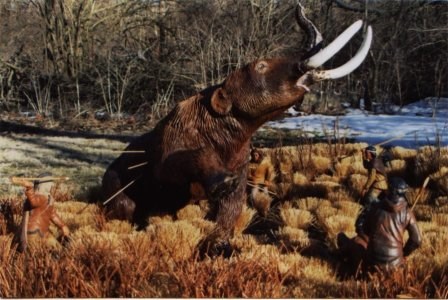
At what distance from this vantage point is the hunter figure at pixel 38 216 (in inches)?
71.6

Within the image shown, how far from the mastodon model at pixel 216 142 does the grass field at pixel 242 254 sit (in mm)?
115

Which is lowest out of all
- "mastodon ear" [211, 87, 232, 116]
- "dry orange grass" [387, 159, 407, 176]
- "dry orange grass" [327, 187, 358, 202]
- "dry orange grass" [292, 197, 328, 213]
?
"dry orange grass" [292, 197, 328, 213]

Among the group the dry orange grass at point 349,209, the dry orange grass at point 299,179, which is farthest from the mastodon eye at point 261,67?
the dry orange grass at point 299,179

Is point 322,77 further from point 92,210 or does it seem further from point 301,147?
point 301,147

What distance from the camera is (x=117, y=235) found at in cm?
195

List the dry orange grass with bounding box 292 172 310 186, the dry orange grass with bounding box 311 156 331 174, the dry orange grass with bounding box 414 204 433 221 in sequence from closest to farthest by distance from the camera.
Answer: the dry orange grass with bounding box 414 204 433 221
the dry orange grass with bounding box 292 172 310 186
the dry orange grass with bounding box 311 156 331 174

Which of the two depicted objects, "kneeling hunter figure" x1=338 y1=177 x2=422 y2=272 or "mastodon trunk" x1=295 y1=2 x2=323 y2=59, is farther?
"mastodon trunk" x1=295 y1=2 x2=323 y2=59

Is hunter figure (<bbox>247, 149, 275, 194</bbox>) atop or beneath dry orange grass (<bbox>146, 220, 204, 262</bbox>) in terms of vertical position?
atop

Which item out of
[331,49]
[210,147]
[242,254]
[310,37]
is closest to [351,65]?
[331,49]

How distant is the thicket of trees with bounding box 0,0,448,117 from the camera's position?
3861 millimetres

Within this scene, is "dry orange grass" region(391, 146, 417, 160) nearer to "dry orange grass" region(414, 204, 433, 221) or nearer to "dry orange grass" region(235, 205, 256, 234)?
"dry orange grass" region(414, 204, 433, 221)

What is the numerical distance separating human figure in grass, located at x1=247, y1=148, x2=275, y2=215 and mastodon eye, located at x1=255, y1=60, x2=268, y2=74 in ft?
3.29

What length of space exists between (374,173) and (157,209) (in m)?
0.96

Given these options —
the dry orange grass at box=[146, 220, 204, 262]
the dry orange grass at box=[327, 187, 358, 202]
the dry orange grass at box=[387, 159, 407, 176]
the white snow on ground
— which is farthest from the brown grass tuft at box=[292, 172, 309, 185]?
the white snow on ground
